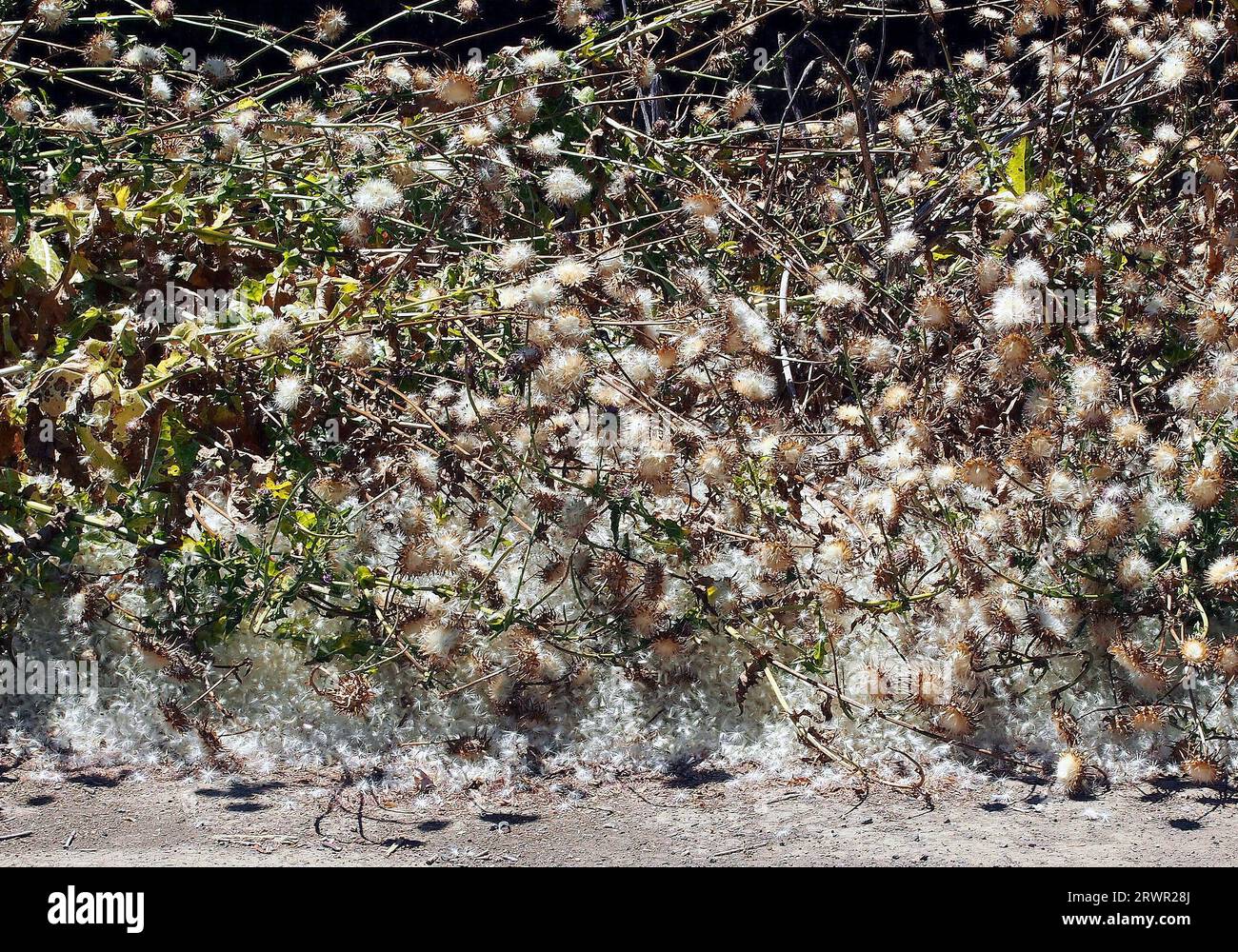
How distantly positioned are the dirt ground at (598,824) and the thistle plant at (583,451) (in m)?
0.13

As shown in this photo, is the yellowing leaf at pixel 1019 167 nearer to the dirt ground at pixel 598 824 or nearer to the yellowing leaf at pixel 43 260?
the dirt ground at pixel 598 824

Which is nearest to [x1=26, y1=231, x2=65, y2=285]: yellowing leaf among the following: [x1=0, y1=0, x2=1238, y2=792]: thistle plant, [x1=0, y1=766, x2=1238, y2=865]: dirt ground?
[x1=0, y1=0, x2=1238, y2=792]: thistle plant

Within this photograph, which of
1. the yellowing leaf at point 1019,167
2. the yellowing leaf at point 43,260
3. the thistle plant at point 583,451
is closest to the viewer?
the thistle plant at point 583,451

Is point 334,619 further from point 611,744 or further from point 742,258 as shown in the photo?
point 742,258

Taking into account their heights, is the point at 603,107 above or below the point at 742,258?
above

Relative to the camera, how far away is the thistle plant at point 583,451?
2.67m

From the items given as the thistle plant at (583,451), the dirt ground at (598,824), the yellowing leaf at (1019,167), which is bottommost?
the dirt ground at (598,824)

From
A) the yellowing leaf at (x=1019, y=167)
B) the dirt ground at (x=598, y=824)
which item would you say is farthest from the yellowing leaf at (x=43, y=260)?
the yellowing leaf at (x=1019, y=167)

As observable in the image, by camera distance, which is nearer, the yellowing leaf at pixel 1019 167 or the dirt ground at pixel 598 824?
the dirt ground at pixel 598 824

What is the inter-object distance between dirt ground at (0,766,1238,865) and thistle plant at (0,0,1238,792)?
13cm

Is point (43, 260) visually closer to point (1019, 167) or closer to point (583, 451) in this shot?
point (583, 451)

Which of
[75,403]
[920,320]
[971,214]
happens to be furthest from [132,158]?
[971,214]

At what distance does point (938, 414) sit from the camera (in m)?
2.93

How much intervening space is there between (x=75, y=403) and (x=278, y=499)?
0.49 m
